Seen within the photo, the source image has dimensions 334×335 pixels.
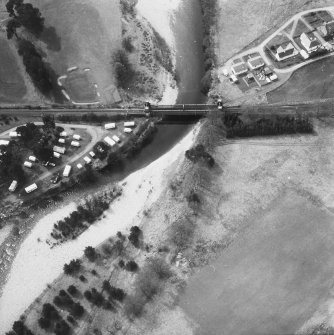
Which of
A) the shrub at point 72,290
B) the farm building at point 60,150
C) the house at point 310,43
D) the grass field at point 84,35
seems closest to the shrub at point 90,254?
the shrub at point 72,290

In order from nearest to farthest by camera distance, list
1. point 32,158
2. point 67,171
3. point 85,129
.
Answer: point 67,171
point 32,158
point 85,129

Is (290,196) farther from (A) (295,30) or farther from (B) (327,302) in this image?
(A) (295,30)

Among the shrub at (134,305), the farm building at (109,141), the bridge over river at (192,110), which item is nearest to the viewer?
the shrub at (134,305)

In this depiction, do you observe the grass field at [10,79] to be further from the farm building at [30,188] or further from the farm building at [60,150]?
the farm building at [30,188]

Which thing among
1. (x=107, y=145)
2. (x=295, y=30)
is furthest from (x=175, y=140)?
(x=295, y=30)

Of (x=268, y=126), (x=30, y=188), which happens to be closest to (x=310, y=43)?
(x=268, y=126)

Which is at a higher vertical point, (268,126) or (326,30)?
(326,30)

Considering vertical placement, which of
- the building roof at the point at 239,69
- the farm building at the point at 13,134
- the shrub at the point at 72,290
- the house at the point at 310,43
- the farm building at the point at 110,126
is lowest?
the shrub at the point at 72,290

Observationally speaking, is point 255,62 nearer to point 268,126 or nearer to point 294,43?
point 294,43

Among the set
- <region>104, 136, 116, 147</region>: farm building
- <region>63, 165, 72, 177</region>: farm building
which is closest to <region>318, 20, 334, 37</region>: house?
<region>104, 136, 116, 147</region>: farm building
